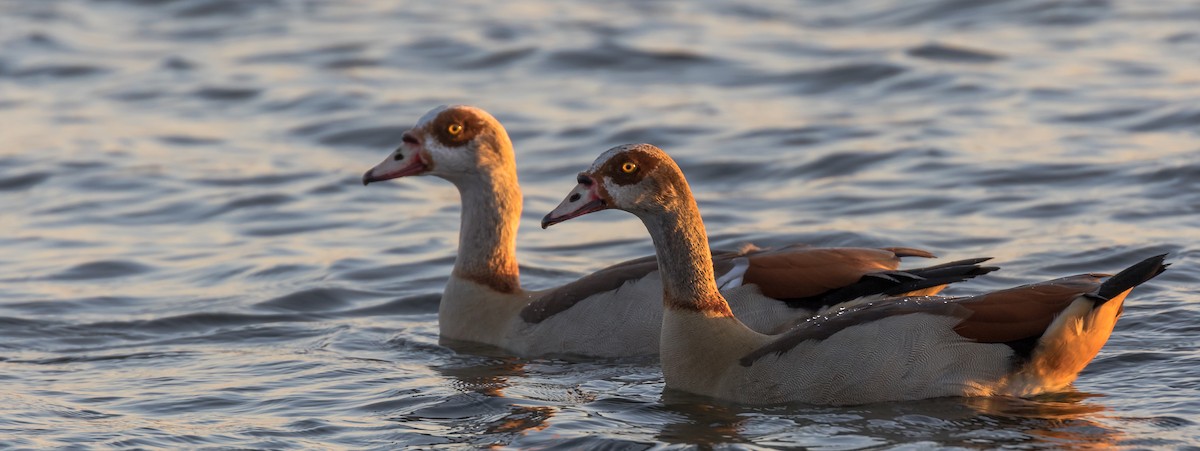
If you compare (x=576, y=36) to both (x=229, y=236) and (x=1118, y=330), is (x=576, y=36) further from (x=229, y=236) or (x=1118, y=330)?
(x=1118, y=330)

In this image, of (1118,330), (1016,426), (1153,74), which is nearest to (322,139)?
(1153,74)

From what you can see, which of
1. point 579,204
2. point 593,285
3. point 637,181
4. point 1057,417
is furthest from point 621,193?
point 1057,417

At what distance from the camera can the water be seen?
8797mm

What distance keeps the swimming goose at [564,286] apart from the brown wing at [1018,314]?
0.82 meters

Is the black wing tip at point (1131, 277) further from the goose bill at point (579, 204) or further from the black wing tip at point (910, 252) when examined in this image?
the goose bill at point (579, 204)

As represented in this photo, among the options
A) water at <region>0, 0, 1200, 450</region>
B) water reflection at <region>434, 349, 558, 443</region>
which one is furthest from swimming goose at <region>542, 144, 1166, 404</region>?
water reflection at <region>434, 349, 558, 443</region>

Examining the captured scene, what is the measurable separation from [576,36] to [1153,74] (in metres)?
6.91

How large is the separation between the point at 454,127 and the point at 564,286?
129 cm

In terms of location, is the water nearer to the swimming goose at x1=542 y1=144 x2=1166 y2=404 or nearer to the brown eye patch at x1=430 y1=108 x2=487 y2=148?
the swimming goose at x1=542 y1=144 x2=1166 y2=404

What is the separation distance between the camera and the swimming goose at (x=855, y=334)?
8.22m

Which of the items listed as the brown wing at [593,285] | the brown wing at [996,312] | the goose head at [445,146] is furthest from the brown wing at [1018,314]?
the goose head at [445,146]

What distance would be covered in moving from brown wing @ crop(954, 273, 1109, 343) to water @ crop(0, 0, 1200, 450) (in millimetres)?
358

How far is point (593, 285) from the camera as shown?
10.3 meters

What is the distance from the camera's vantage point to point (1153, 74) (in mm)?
17938
